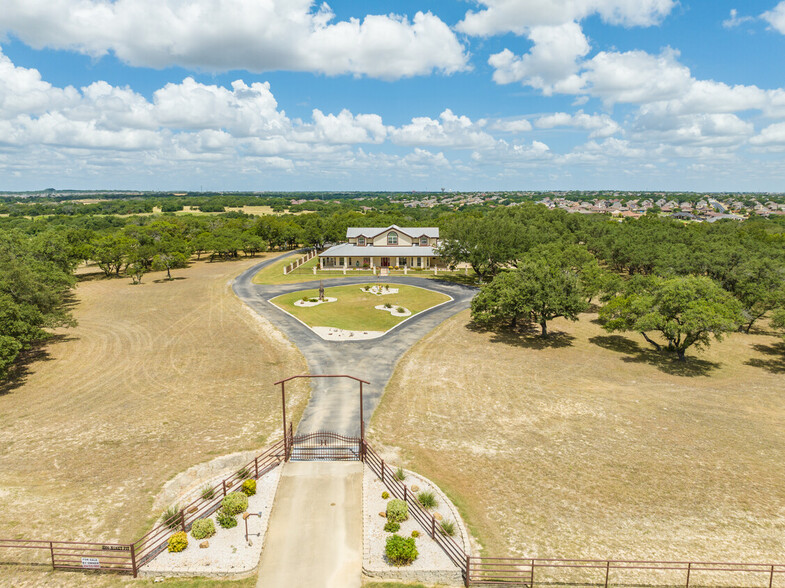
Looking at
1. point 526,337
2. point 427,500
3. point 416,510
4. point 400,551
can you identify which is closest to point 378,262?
point 526,337

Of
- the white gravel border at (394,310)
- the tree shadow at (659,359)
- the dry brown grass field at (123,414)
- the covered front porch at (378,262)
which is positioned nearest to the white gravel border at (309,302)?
the white gravel border at (394,310)

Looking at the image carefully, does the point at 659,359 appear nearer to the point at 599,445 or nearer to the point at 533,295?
the point at 533,295

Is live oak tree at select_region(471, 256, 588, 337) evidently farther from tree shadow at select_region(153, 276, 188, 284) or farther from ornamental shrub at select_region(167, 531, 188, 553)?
tree shadow at select_region(153, 276, 188, 284)

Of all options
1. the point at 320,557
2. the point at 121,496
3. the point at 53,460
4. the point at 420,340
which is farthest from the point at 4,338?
the point at 420,340

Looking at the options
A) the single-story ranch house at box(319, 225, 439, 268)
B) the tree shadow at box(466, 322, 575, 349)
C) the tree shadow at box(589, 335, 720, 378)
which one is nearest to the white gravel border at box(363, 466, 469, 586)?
the tree shadow at box(466, 322, 575, 349)

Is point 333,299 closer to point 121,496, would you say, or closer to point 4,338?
point 4,338
